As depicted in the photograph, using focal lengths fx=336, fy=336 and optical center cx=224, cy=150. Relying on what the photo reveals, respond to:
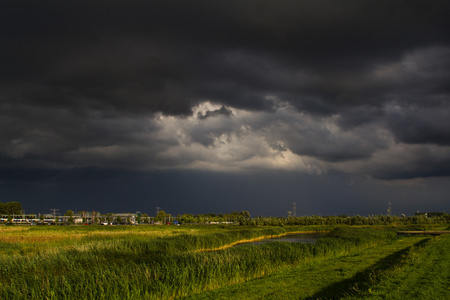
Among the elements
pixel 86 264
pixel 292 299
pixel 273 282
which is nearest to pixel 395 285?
pixel 292 299

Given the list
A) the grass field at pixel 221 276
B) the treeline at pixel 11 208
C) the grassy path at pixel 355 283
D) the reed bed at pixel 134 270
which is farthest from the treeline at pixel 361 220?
the treeline at pixel 11 208

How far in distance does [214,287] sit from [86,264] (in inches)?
338

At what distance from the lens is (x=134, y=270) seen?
17.5 m

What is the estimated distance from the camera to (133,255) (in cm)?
2652

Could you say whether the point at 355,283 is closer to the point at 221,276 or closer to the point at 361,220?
the point at 221,276

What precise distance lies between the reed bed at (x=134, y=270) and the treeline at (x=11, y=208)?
188856mm

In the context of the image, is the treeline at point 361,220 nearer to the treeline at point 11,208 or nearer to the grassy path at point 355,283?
the grassy path at point 355,283

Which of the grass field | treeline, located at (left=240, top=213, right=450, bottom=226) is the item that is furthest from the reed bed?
treeline, located at (left=240, top=213, right=450, bottom=226)

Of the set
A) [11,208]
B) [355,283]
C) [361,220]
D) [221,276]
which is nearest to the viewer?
[355,283]

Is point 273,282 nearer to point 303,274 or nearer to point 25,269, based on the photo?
point 303,274

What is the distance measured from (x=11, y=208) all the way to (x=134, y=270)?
203m

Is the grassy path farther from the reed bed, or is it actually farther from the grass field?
the reed bed

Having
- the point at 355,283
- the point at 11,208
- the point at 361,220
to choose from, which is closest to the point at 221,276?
the point at 355,283

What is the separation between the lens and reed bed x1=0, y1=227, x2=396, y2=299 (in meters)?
14.7
